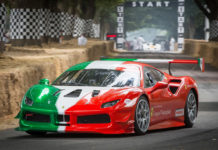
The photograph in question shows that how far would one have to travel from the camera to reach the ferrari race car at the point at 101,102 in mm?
8930

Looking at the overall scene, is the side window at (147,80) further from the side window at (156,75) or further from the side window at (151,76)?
the side window at (156,75)

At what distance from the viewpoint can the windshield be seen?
32.3 ft

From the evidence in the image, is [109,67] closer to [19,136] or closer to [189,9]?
[19,136]

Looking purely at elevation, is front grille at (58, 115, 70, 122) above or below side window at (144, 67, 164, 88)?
below

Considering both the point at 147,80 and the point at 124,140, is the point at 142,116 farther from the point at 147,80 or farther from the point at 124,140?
the point at 147,80

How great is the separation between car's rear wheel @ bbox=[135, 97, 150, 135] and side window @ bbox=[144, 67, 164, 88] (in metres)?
0.59

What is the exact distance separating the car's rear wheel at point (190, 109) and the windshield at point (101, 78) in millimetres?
1650

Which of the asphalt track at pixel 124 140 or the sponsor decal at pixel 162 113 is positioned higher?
the sponsor decal at pixel 162 113

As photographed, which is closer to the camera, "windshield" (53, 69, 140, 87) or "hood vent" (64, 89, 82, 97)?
"hood vent" (64, 89, 82, 97)

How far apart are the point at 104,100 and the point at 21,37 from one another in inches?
854

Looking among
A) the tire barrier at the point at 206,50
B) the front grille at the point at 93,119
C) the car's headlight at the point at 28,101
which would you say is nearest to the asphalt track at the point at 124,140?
the front grille at the point at 93,119

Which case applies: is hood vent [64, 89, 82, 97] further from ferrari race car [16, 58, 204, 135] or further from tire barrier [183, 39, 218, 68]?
tire barrier [183, 39, 218, 68]

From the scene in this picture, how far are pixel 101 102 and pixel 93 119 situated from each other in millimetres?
278

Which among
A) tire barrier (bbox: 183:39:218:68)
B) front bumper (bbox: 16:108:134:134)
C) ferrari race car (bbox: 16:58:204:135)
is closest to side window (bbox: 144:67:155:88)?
ferrari race car (bbox: 16:58:204:135)
